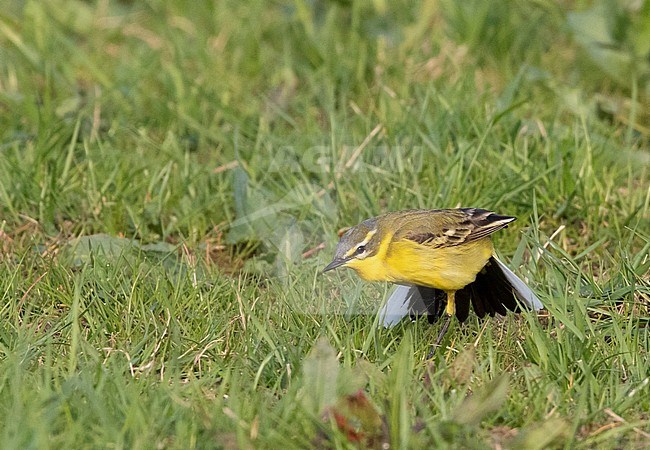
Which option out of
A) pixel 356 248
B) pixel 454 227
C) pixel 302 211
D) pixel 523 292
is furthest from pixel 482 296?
pixel 302 211

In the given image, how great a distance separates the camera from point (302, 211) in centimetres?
525

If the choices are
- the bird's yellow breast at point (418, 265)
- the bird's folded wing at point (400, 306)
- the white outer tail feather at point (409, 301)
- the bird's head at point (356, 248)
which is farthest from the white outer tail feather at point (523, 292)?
the bird's head at point (356, 248)

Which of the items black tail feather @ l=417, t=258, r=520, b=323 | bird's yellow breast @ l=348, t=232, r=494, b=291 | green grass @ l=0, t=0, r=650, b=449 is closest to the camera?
green grass @ l=0, t=0, r=650, b=449

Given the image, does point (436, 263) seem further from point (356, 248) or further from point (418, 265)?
point (356, 248)

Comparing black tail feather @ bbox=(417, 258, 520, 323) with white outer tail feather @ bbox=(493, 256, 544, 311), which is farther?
black tail feather @ bbox=(417, 258, 520, 323)

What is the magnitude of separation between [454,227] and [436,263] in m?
0.19

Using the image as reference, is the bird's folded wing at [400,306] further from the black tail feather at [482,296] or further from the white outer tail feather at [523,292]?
the white outer tail feather at [523,292]

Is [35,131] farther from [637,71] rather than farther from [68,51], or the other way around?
[637,71]

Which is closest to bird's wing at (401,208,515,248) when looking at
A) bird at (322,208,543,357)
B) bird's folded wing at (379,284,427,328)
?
bird at (322,208,543,357)

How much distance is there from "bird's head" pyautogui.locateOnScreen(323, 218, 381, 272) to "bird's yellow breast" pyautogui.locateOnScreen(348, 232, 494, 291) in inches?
0.5

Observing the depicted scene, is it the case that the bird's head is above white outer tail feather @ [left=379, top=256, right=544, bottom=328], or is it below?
above

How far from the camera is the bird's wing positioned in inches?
168

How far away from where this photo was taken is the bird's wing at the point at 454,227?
4.27 metres

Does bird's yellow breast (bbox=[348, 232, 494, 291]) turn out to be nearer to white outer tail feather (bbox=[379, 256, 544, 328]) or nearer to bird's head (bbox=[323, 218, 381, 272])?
bird's head (bbox=[323, 218, 381, 272])
